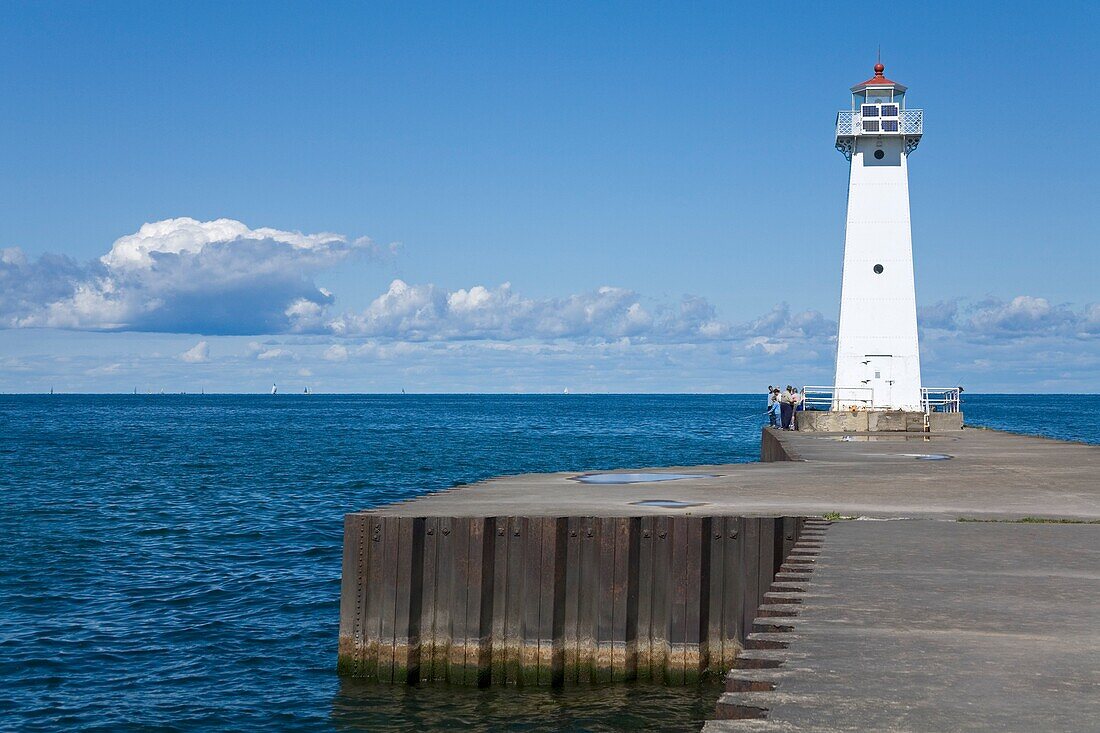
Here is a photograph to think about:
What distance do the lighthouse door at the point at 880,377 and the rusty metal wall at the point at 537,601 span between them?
3120cm

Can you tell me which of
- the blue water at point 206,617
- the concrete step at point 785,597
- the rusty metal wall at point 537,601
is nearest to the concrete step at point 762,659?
the concrete step at point 785,597

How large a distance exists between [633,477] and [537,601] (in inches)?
339

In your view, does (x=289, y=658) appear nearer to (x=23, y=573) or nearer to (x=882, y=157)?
(x=23, y=573)

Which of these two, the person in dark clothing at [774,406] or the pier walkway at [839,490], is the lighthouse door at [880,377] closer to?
the person in dark clothing at [774,406]

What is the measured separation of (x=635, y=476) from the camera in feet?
71.2

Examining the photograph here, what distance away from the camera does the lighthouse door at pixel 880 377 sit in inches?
1679

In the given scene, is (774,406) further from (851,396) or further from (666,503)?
(666,503)

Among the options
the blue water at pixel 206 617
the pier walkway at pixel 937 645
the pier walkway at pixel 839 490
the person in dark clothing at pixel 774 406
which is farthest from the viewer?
the person in dark clothing at pixel 774 406

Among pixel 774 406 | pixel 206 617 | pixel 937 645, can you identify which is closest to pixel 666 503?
pixel 937 645

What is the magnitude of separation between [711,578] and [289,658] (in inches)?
268

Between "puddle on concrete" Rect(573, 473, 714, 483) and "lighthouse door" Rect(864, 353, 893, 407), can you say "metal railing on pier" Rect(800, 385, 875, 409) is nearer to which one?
"lighthouse door" Rect(864, 353, 893, 407)

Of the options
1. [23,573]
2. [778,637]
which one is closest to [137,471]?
[23,573]

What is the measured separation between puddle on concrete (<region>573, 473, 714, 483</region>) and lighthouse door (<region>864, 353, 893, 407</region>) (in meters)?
22.9

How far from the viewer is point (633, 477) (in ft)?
70.2
